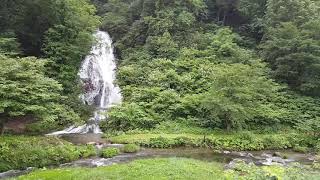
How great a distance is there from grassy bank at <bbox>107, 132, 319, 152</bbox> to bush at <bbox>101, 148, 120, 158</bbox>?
3.40m

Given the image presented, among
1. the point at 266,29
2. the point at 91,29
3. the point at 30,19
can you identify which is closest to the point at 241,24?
the point at 266,29

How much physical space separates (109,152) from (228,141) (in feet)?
37.5

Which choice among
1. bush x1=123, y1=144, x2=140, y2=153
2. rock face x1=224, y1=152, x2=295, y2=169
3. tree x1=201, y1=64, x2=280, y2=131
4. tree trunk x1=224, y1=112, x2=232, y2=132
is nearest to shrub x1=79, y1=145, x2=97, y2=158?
bush x1=123, y1=144, x2=140, y2=153

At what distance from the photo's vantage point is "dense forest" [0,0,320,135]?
34.4 meters

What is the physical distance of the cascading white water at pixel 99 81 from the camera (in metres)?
42.7

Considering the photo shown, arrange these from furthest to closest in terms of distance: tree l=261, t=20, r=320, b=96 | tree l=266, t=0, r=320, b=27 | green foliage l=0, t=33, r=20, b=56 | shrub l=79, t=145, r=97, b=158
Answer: tree l=266, t=0, r=320, b=27, tree l=261, t=20, r=320, b=96, green foliage l=0, t=33, r=20, b=56, shrub l=79, t=145, r=97, b=158

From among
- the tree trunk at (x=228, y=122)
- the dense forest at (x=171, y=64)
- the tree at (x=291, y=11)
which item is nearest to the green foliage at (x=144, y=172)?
the dense forest at (x=171, y=64)

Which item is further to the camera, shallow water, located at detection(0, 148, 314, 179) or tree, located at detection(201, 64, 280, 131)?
tree, located at detection(201, 64, 280, 131)

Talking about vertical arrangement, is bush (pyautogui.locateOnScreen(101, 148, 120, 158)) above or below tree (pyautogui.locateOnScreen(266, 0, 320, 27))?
below

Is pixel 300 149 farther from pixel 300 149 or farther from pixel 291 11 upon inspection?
pixel 291 11

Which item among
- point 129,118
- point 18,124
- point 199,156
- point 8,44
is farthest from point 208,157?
point 8,44

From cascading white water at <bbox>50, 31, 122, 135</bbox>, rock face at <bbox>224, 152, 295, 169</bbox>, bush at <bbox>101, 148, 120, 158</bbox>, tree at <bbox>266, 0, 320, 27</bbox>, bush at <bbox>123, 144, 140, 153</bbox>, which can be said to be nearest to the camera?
bush at <bbox>101, 148, 120, 158</bbox>

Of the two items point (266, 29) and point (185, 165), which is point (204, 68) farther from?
point (185, 165)

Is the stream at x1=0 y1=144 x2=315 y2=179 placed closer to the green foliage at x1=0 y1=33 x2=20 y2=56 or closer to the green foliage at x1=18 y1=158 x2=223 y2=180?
the green foliage at x1=18 y1=158 x2=223 y2=180
